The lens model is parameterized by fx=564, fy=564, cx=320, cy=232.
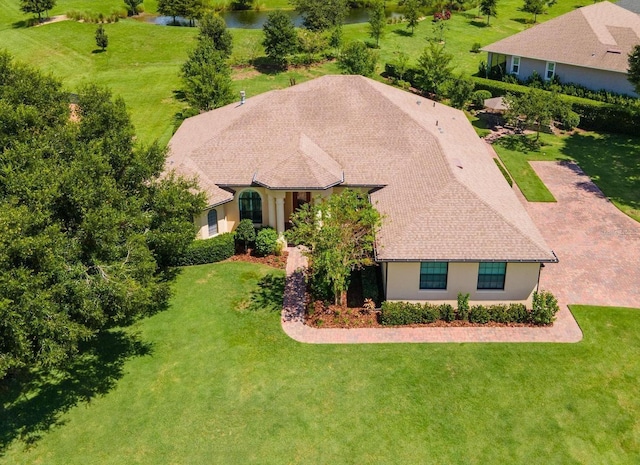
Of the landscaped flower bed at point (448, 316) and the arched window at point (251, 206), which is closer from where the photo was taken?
the landscaped flower bed at point (448, 316)

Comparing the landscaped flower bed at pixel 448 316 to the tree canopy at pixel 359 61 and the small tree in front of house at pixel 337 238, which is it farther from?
the tree canopy at pixel 359 61

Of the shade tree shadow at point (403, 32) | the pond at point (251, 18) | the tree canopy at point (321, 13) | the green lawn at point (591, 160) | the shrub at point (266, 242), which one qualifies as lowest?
the shrub at point (266, 242)

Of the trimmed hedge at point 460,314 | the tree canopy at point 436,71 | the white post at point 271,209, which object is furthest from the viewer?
the tree canopy at point 436,71

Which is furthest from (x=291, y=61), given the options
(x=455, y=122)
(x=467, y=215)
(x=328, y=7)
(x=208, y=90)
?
(x=467, y=215)

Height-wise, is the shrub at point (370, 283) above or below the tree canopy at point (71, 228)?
below

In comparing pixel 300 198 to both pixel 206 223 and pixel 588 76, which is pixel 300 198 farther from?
pixel 588 76

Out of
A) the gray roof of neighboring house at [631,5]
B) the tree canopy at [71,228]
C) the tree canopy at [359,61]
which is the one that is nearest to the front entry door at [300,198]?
the tree canopy at [71,228]

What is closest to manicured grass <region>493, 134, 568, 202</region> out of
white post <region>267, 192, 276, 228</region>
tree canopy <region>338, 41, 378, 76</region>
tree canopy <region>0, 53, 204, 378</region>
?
tree canopy <region>338, 41, 378, 76</region>

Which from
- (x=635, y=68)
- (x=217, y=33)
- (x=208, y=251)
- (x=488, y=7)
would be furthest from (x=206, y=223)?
(x=488, y=7)
